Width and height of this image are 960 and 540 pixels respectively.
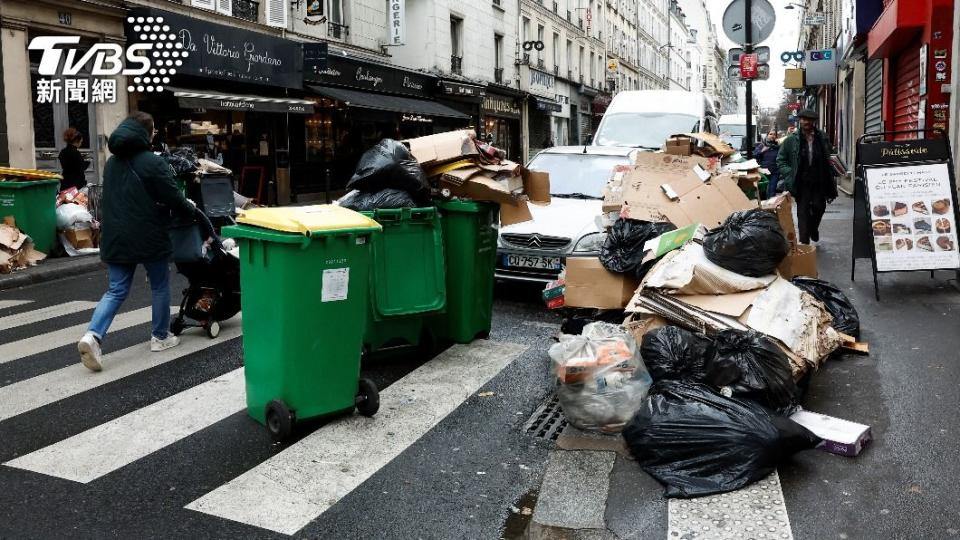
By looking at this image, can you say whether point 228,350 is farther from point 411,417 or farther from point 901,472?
point 901,472

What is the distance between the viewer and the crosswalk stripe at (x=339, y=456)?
3436mm

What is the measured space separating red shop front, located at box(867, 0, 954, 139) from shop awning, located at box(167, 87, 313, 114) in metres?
11.9

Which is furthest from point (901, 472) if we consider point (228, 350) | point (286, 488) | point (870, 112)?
point (870, 112)

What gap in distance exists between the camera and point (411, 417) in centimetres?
460

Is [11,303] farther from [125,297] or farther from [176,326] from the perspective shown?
[125,297]

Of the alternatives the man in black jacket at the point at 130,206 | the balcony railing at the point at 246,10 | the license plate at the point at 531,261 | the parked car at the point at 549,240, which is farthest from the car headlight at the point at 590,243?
the balcony railing at the point at 246,10

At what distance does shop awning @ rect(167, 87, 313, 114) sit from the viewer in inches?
607

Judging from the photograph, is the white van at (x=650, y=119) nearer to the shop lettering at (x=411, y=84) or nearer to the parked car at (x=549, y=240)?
the parked car at (x=549, y=240)

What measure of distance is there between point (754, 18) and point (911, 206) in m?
6.57

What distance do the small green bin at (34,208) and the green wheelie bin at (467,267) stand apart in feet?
23.2

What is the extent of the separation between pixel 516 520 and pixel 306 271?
159 centimetres

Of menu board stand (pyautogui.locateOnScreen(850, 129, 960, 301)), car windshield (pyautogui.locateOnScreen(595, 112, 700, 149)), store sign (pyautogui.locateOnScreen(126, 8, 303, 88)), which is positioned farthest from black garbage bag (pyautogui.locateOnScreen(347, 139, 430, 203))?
store sign (pyautogui.locateOnScreen(126, 8, 303, 88))

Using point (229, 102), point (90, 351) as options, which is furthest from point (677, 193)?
point (229, 102)

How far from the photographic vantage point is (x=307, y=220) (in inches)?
163
